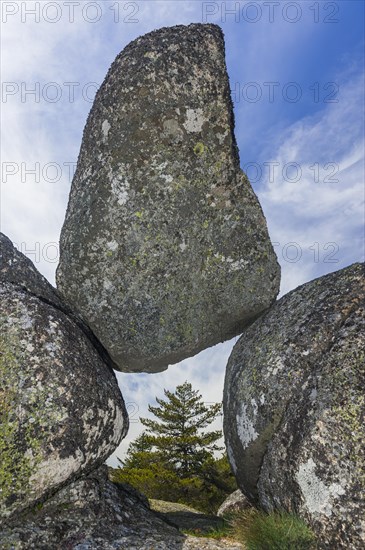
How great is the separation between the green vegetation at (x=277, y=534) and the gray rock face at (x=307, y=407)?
174mm

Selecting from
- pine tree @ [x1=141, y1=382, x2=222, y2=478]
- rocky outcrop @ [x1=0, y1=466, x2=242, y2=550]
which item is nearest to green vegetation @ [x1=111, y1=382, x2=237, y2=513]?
pine tree @ [x1=141, y1=382, x2=222, y2=478]

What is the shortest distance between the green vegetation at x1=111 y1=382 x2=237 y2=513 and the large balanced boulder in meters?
13.6

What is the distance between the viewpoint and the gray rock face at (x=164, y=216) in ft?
29.9

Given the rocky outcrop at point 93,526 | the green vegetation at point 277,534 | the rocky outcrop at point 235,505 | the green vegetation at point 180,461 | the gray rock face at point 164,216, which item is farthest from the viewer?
the green vegetation at point 180,461

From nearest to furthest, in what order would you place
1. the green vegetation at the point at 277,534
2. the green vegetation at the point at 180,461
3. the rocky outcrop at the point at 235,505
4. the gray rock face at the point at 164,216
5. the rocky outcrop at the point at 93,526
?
the green vegetation at the point at 277,534 → the rocky outcrop at the point at 93,526 → the gray rock face at the point at 164,216 → the rocky outcrop at the point at 235,505 → the green vegetation at the point at 180,461

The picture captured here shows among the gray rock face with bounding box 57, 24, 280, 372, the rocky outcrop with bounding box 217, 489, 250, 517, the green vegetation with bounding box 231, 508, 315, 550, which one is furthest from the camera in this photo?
the rocky outcrop with bounding box 217, 489, 250, 517

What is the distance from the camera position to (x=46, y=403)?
7.88 metres

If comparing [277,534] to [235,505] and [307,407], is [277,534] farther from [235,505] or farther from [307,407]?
[235,505]

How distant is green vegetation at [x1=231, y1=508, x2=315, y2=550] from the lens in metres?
7.13

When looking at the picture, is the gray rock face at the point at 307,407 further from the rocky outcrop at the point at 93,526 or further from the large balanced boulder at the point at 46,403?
the large balanced boulder at the point at 46,403

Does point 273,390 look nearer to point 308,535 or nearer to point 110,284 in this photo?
point 308,535

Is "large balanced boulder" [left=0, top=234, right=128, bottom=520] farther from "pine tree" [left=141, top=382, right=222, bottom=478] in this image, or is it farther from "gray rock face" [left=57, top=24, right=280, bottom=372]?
"pine tree" [left=141, top=382, right=222, bottom=478]

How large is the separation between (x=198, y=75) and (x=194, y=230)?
8.69ft

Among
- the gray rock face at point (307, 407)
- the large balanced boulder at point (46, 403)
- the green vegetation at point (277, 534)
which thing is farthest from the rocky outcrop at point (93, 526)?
the gray rock face at point (307, 407)
